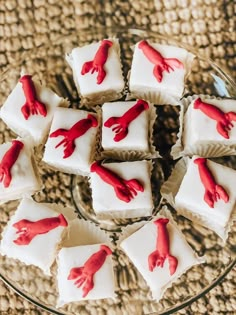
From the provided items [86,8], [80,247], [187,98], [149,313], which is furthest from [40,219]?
[86,8]

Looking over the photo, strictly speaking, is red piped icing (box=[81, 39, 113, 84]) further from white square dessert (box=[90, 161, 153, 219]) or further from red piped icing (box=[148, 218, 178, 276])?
red piped icing (box=[148, 218, 178, 276])

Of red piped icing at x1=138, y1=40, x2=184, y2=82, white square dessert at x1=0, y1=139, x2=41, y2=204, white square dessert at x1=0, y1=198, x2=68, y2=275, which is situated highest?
red piped icing at x1=138, y1=40, x2=184, y2=82

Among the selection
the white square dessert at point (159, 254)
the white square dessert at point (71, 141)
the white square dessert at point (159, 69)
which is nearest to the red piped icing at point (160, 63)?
the white square dessert at point (159, 69)

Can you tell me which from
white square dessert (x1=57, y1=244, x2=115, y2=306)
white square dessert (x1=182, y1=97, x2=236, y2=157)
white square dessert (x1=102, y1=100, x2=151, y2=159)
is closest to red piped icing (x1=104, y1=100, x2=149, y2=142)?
white square dessert (x1=102, y1=100, x2=151, y2=159)

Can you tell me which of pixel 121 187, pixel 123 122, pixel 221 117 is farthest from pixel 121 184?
pixel 221 117

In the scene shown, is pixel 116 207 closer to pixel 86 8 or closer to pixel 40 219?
pixel 40 219

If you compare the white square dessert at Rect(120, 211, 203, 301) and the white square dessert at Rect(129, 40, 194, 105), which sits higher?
the white square dessert at Rect(129, 40, 194, 105)

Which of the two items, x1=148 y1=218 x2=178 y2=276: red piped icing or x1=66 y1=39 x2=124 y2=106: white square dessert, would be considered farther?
x1=66 y1=39 x2=124 y2=106: white square dessert

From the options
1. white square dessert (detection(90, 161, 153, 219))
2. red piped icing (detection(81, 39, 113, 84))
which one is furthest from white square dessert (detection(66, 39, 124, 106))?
white square dessert (detection(90, 161, 153, 219))
